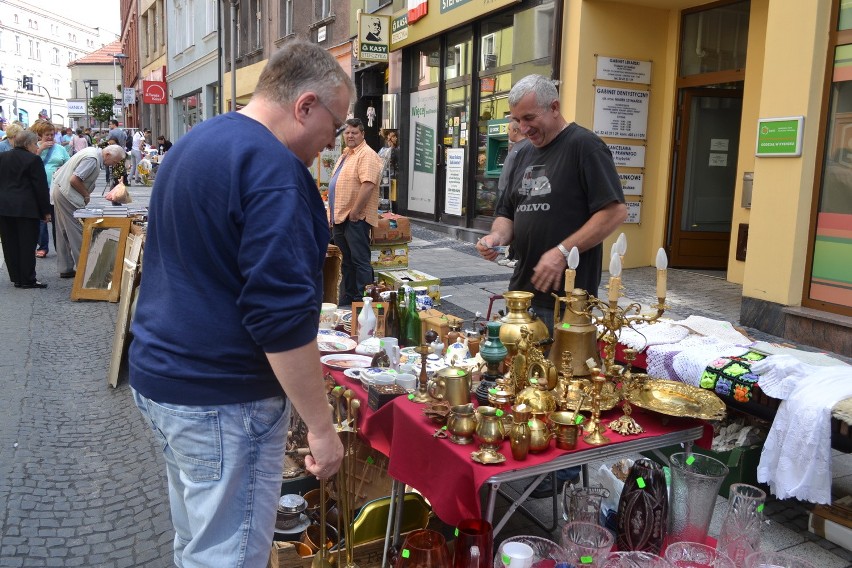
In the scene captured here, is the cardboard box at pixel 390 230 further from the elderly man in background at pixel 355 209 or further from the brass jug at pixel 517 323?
the brass jug at pixel 517 323

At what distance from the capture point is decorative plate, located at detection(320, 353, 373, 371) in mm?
3105

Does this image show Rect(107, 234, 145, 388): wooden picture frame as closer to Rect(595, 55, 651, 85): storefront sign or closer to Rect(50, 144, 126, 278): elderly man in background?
Rect(50, 144, 126, 278): elderly man in background

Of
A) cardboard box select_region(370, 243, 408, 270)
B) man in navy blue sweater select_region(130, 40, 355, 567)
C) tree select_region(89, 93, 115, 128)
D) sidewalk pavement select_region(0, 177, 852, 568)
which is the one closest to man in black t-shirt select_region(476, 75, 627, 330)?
sidewalk pavement select_region(0, 177, 852, 568)

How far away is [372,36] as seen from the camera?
45.1 feet

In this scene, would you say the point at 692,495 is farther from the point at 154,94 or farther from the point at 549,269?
the point at 154,94

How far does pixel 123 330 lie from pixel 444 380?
3378 mm

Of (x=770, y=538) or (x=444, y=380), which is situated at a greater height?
(x=444, y=380)

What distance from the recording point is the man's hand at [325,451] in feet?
5.79

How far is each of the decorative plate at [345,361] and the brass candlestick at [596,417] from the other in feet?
3.61

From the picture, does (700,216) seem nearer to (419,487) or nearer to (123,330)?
(123,330)

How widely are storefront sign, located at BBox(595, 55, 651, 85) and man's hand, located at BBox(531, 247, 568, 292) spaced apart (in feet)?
20.7

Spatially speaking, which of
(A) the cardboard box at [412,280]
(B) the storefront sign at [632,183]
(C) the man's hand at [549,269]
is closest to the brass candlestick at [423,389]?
(C) the man's hand at [549,269]

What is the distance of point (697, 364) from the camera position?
135 inches

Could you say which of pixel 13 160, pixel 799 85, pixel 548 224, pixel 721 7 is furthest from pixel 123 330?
pixel 721 7
